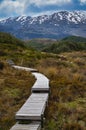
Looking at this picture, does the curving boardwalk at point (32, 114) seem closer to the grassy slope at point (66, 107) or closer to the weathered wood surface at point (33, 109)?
the weathered wood surface at point (33, 109)

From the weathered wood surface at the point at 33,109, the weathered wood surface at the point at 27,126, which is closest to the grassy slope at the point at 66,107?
the weathered wood surface at the point at 33,109

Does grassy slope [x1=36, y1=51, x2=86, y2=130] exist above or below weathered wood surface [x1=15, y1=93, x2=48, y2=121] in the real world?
below

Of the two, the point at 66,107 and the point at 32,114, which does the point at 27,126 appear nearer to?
the point at 32,114

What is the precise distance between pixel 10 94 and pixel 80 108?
4.20 meters

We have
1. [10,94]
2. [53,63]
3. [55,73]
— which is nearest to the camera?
[10,94]

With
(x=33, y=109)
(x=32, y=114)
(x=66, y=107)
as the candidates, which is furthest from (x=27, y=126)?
(x=66, y=107)

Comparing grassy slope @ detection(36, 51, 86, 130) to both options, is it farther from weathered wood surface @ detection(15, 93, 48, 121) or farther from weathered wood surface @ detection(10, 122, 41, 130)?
weathered wood surface @ detection(10, 122, 41, 130)

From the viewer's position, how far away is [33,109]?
11914mm

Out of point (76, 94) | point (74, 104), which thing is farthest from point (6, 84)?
point (74, 104)

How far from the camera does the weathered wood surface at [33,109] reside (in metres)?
11.0

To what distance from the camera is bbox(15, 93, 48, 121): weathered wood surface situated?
1101 cm

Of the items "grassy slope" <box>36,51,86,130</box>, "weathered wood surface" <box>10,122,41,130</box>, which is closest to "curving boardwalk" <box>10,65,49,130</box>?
"weathered wood surface" <box>10,122,41,130</box>

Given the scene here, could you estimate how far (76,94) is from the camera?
655 inches

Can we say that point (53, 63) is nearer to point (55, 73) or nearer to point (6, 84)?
point (55, 73)
